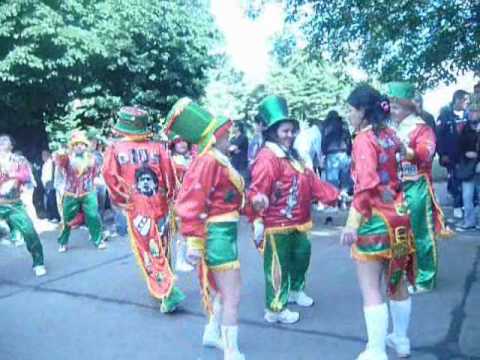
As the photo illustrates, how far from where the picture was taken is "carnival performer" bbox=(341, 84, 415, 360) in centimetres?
354

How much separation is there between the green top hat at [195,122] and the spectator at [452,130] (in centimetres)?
505

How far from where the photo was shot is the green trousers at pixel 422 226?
5.16 m

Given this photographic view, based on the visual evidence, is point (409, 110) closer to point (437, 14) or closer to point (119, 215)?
point (437, 14)

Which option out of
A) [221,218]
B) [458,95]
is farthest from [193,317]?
[458,95]

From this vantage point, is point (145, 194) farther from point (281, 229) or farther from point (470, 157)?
point (470, 157)

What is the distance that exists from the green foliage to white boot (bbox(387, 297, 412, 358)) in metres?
10.2

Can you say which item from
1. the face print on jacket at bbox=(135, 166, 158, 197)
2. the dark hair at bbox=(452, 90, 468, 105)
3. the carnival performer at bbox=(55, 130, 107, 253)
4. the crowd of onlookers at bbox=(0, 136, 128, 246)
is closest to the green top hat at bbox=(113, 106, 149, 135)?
the face print on jacket at bbox=(135, 166, 158, 197)

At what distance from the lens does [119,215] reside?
973cm

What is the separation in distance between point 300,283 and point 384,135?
1933mm

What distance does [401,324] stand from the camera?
383 centimetres

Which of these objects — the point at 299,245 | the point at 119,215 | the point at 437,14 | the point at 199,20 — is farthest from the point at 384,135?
the point at 199,20

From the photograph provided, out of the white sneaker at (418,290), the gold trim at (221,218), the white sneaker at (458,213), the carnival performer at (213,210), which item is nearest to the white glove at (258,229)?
the carnival performer at (213,210)

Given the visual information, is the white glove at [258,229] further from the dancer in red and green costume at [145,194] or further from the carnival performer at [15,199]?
the carnival performer at [15,199]

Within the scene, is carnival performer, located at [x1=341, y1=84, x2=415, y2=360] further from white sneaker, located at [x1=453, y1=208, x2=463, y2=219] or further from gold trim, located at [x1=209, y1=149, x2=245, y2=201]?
white sneaker, located at [x1=453, y1=208, x2=463, y2=219]
